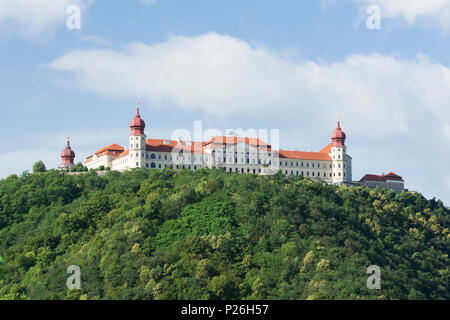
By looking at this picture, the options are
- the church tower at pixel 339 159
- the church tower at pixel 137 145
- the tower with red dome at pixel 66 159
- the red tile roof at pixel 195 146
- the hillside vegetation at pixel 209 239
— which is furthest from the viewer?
the tower with red dome at pixel 66 159

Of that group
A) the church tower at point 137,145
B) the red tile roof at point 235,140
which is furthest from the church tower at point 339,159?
the church tower at point 137,145

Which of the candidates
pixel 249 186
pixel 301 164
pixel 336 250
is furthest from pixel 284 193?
pixel 301 164

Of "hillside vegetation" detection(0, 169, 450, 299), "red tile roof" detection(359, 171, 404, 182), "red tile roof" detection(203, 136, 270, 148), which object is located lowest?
"hillside vegetation" detection(0, 169, 450, 299)

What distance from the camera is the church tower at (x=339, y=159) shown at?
144m

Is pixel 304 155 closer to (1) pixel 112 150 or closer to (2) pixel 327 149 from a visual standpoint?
(2) pixel 327 149

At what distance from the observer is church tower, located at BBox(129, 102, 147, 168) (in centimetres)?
13400

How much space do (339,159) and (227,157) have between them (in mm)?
20349

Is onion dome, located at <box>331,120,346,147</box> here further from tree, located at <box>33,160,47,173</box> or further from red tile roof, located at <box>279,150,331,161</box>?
tree, located at <box>33,160,47,173</box>

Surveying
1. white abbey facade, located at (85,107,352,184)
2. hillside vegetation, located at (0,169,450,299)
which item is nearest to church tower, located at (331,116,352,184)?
white abbey facade, located at (85,107,352,184)

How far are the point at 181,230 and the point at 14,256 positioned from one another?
21.6 meters

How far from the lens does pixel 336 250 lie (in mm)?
96562

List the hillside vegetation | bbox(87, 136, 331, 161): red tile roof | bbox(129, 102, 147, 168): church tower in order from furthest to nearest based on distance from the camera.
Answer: bbox(87, 136, 331, 161): red tile roof → bbox(129, 102, 147, 168): church tower → the hillside vegetation

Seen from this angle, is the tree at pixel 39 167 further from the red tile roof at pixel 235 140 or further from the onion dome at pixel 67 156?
the red tile roof at pixel 235 140

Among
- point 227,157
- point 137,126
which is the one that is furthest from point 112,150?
point 227,157
